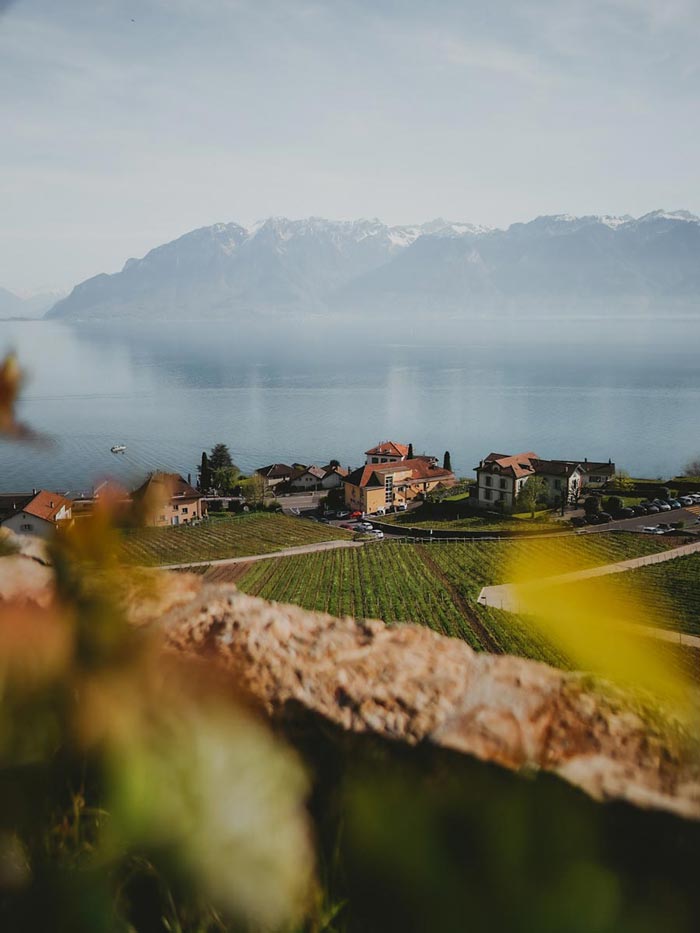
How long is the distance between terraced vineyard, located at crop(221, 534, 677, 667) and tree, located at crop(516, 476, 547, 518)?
4.99 meters

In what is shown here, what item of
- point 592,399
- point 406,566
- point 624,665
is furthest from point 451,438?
point 624,665

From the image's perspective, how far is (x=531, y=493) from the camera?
43.7 m

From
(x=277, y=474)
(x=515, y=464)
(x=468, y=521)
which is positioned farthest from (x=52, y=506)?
(x=277, y=474)

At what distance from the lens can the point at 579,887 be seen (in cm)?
86

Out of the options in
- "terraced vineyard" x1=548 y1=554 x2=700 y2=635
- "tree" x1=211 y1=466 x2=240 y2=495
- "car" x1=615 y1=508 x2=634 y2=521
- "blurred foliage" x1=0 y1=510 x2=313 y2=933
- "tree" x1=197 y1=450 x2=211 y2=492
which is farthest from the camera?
"tree" x1=211 y1=466 x2=240 y2=495

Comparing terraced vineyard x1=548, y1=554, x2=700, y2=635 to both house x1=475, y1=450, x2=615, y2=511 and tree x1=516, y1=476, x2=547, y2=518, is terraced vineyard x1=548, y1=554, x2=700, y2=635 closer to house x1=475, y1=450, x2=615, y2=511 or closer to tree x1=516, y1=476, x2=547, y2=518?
tree x1=516, y1=476, x2=547, y2=518

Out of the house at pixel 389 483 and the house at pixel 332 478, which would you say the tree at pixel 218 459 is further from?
the house at pixel 389 483

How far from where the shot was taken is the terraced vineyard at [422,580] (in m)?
24.0

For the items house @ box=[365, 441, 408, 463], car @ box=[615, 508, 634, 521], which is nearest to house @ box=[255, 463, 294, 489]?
house @ box=[365, 441, 408, 463]

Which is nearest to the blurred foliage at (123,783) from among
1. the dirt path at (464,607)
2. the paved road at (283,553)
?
the dirt path at (464,607)

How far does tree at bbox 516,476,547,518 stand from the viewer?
143 feet

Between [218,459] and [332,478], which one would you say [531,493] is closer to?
[332,478]

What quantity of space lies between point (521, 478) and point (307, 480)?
62.0 ft

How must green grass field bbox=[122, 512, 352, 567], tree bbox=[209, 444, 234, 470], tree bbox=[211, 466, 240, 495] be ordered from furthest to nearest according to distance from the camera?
tree bbox=[209, 444, 234, 470], tree bbox=[211, 466, 240, 495], green grass field bbox=[122, 512, 352, 567]
